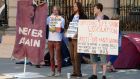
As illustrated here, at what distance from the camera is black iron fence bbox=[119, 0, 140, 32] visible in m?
16.1

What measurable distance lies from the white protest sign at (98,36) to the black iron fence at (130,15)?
17.8ft

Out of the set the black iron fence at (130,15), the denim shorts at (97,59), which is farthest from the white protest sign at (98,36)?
the black iron fence at (130,15)

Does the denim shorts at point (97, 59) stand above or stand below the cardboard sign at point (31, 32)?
below

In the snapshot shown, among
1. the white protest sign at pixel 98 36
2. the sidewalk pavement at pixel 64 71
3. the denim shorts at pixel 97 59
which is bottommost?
the sidewalk pavement at pixel 64 71

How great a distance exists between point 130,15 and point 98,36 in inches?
239

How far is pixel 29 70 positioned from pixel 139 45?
3.21 meters

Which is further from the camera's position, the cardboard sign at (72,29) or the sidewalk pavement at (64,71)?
the sidewalk pavement at (64,71)

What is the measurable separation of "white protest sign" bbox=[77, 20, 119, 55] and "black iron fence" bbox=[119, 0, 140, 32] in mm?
5428

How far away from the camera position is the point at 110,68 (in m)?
12.1

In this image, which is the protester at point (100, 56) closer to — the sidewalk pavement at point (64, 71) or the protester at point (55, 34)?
the sidewalk pavement at point (64, 71)

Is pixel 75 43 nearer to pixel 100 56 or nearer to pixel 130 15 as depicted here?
pixel 100 56

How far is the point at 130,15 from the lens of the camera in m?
16.4

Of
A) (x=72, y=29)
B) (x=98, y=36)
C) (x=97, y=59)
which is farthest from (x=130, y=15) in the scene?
(x=98, y=36)

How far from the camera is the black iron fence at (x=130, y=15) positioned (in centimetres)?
1606
